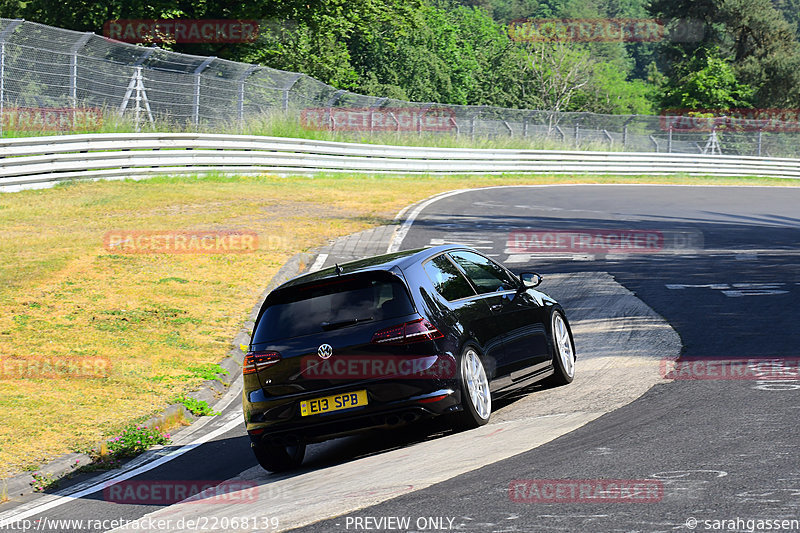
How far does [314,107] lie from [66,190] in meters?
13.0

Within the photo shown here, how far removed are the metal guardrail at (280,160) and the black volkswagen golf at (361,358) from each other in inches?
638

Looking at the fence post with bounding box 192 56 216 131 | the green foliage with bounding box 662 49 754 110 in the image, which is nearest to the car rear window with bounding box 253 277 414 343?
the fence post with bounding box 192 56 216 131

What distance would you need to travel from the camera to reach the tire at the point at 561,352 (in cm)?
927

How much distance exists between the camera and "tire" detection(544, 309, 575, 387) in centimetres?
927

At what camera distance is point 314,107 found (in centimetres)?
3500

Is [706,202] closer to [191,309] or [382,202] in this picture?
[382,202]

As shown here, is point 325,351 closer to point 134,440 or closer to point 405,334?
point 405,334

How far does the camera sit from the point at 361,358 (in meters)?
7.39

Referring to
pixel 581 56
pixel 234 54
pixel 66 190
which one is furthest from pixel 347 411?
pixel 581 56

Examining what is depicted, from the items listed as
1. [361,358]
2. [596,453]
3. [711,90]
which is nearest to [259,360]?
[361,358]

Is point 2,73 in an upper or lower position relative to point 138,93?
upper

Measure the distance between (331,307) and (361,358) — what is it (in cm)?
50

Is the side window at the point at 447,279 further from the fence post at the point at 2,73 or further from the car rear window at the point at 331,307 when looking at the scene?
the fence post at the point at 2,73

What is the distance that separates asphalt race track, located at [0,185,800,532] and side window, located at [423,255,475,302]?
3.55 ft
